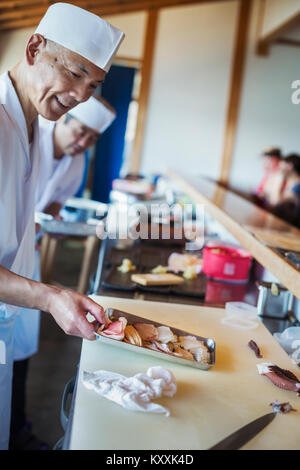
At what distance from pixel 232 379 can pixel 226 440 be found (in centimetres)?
28

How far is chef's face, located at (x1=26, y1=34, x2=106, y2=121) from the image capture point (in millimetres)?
1229

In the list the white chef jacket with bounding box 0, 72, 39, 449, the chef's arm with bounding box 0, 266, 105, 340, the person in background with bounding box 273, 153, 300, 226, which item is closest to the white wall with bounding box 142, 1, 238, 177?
the person in background with bounding box 273, 153, 300, 226

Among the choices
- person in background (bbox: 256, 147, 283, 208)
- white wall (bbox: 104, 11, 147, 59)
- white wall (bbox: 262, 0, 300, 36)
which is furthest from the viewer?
white wall (bbox: 104, 11, 147, 59)

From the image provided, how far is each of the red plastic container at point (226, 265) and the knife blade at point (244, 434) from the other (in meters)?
1.12

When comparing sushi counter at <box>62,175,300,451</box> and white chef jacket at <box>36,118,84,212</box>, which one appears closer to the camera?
sushi counter at <box>62,175,300,451</box>

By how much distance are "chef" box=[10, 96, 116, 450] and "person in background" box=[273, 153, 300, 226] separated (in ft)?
8.96

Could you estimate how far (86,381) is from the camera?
3.35ft

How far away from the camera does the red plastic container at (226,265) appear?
2117 millimetres

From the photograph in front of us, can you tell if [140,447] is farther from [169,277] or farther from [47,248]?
[47,248]

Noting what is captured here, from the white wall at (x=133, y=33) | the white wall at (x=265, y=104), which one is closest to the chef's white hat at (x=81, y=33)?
the white wall at (x=133, y=33)

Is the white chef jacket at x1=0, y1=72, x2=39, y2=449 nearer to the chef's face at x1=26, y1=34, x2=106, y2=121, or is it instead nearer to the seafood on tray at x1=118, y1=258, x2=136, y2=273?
the chef's face at x1=26, y1=34, x2=106, y2=121

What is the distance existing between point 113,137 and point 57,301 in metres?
6.12

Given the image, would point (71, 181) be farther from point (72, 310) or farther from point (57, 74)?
point (72, 310)

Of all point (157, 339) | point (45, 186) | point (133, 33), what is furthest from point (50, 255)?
point (133, 33)
